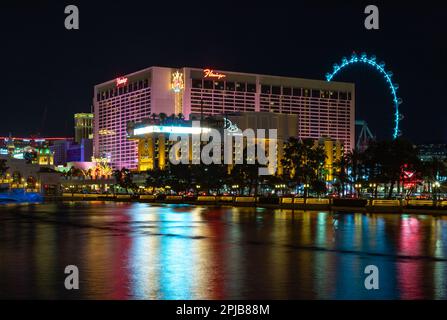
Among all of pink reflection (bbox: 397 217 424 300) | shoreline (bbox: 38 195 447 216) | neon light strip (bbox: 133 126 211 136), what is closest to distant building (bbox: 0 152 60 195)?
neon light strip (bbox: 133 126 211 136)

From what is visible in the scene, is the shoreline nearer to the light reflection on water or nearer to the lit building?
the light reflection on water

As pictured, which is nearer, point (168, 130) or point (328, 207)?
point (328, 207)

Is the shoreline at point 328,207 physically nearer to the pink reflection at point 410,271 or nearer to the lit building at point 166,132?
the pink reflection at point 410,271

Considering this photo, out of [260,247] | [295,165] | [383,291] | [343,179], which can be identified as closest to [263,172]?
[343,179]

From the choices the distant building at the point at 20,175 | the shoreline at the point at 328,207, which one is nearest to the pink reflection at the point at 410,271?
the shoreline at the point at 328,207

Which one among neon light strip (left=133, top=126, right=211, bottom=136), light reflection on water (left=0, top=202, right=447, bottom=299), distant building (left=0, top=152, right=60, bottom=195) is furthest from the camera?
neon light strip (left=133, top=126, right=211, bottom=136)

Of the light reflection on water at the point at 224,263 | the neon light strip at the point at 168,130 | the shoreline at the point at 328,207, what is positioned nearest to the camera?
the light reflection on water at the point at 224,263

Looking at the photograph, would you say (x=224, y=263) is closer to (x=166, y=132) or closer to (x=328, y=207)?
(x=328, y=207)

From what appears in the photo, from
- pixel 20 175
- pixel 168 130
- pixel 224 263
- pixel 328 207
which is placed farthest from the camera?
pixel 168 130

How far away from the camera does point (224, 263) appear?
60.2 feet

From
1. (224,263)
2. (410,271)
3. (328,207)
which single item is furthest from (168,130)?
(410,271)

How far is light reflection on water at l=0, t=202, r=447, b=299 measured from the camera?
13687 millimetres

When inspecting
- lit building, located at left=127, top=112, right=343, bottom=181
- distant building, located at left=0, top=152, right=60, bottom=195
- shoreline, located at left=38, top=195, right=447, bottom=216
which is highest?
lit building, located at left=127, top=112, right=343, bottom=181

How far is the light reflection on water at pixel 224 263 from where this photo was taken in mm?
13687
